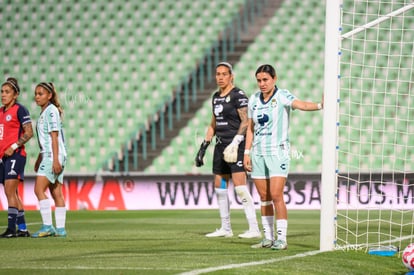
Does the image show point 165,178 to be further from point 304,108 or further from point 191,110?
point 304,108

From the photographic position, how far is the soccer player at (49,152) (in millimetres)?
9320

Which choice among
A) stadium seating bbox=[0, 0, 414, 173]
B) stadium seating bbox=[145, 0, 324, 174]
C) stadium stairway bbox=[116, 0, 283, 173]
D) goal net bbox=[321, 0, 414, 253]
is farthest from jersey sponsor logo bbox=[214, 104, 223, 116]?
stadium stairway bbox=[116, 0, 283, 173]

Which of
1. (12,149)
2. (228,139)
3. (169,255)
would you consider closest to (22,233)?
(12,149)

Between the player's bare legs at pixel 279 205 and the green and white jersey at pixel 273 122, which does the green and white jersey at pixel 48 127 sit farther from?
the player's bare legs at pixel 279 205

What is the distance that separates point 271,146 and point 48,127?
9.38ft

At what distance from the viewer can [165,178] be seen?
1698 centimetres

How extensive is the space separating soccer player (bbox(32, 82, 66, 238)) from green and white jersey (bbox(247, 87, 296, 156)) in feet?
8.49

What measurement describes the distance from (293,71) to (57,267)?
44.5ft

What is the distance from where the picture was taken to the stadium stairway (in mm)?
18172

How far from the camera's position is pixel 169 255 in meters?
7.27

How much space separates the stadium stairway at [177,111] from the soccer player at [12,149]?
8.41 meters

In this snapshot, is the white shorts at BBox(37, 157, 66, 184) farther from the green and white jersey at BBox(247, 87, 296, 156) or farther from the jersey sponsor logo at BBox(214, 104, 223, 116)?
the green and white jersey at BBox(247, 87, 296, 156)

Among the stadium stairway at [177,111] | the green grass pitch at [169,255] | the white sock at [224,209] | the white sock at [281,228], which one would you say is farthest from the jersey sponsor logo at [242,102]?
the stadium stairway at [177,111]

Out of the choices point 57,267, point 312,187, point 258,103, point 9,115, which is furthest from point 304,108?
point 312,187
